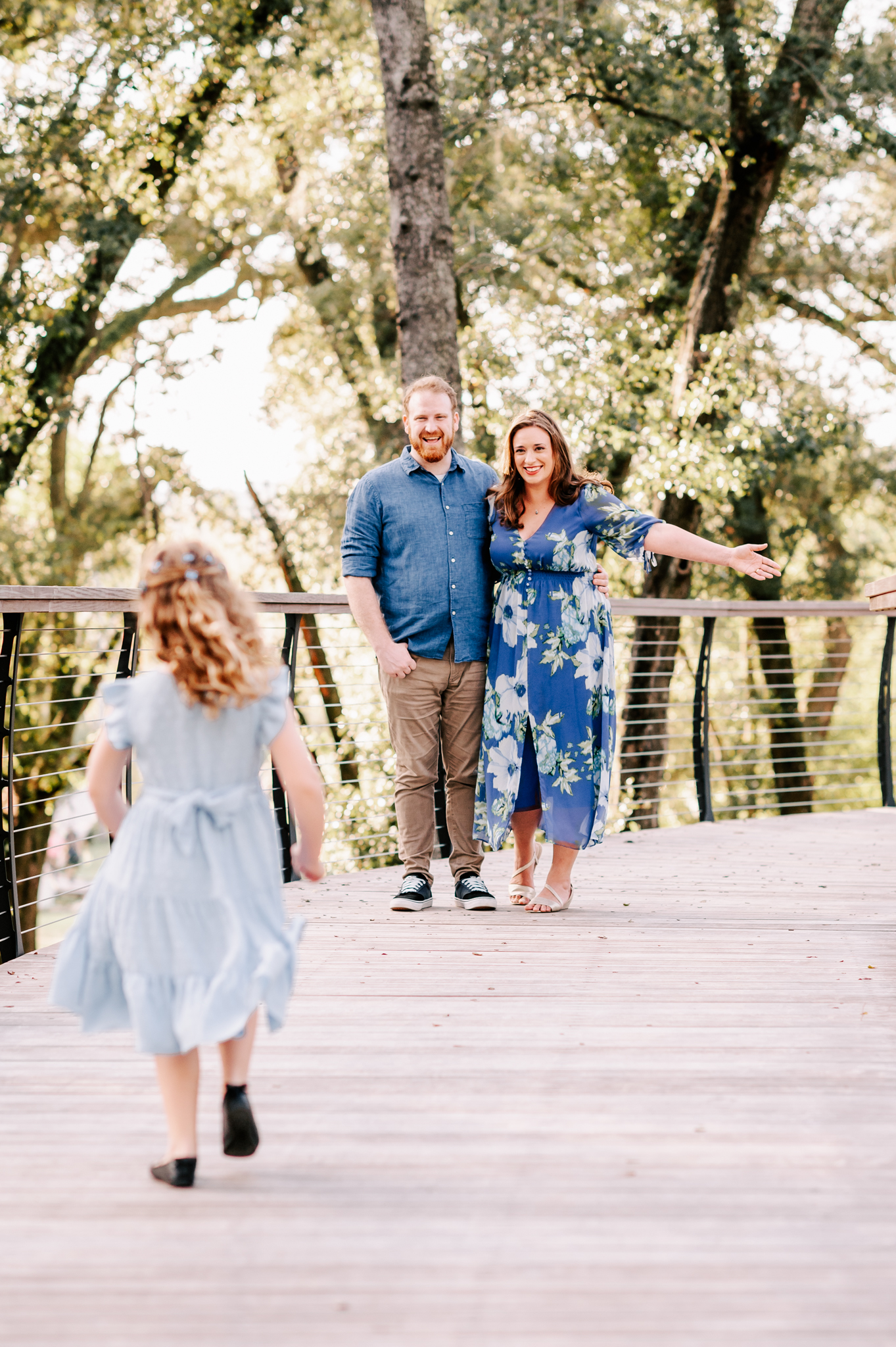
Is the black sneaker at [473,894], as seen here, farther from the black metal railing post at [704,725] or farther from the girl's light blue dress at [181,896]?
the black metal railing post at [704,725]

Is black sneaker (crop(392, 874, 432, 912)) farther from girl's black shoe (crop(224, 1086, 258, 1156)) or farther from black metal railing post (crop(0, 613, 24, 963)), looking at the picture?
girl's black shoe (crop(224, 1086, 258, 1156))

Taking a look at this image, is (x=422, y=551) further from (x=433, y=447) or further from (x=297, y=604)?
→ (x=297, y=604)

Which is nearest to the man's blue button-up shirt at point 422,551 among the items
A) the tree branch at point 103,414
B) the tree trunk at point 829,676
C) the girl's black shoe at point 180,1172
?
the girl's black shoe at point 180,1172

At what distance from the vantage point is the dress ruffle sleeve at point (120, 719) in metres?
2.05

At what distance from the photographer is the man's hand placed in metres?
4.14

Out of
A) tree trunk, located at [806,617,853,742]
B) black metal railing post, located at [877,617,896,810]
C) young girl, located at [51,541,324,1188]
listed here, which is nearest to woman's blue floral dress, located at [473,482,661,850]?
young girl, located at [51,541,324,1188]

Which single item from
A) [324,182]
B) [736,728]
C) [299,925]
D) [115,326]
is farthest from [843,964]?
[736,728]

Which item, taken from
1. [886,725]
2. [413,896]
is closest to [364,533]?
[413,896]

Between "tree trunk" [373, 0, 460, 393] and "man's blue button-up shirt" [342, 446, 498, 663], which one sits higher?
"tree trunk" [373, 0, 460, 393]

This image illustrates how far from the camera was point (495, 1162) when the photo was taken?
2154 mm

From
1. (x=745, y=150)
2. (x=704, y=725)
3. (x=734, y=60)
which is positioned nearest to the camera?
(x=704, y=725)

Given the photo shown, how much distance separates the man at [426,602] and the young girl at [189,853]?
201 centimetres

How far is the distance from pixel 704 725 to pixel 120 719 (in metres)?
4.90

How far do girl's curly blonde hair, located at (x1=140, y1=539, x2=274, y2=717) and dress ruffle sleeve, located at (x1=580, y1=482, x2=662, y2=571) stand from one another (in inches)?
83.8
